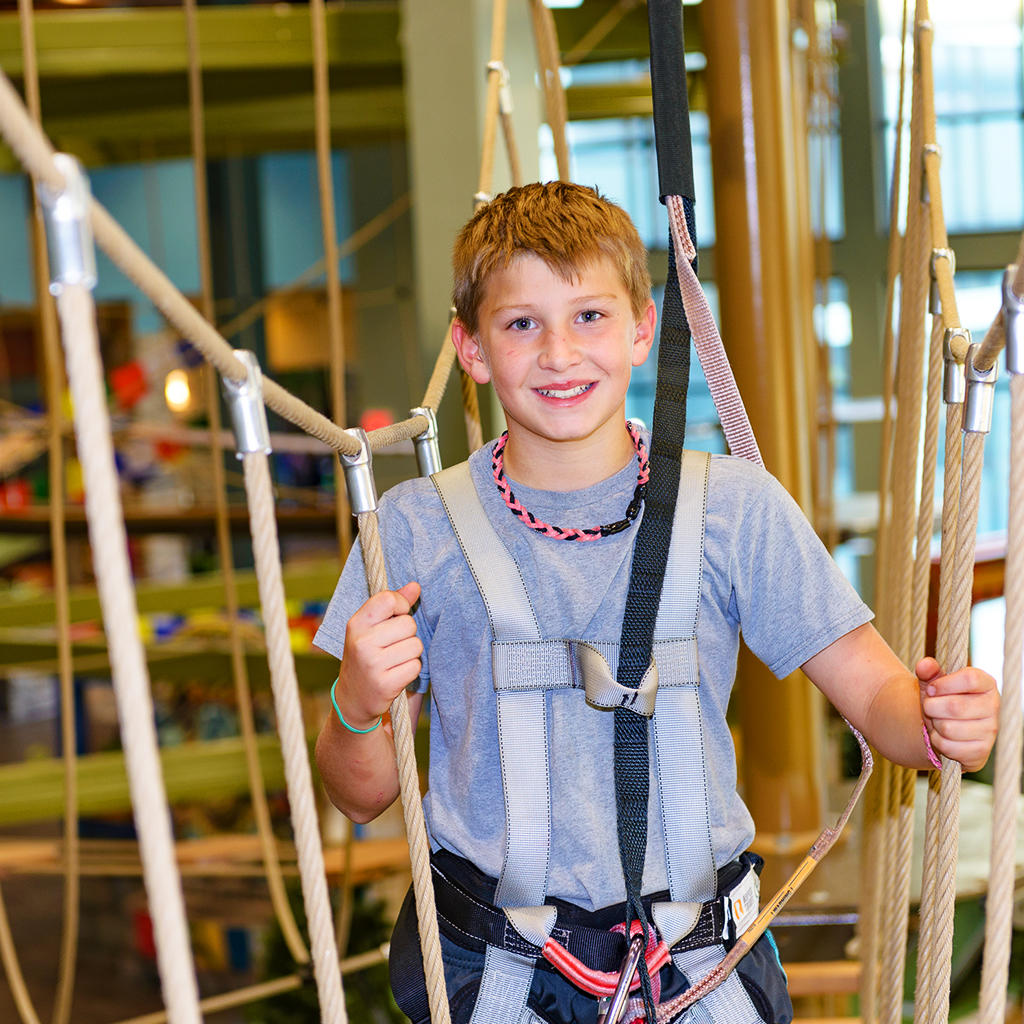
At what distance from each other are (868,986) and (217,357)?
1.00m

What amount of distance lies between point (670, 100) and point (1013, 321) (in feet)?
0.94

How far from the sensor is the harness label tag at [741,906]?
2.60 ft

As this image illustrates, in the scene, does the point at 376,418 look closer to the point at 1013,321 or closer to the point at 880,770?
the point at 880,770

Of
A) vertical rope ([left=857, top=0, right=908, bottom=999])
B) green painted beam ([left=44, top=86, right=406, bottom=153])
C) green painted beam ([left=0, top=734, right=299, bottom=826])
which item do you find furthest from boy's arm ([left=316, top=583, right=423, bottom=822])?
green painted beam ([left=44, top=86, right=406, bottom=153])

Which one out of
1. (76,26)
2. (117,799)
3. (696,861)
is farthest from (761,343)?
(117,799)

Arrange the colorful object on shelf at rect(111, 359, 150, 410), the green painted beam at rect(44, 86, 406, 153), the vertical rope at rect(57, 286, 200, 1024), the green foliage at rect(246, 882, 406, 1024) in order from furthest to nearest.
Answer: the colorful object on shelf at rect(111, 359, 150, 410) → the green painted beam at rect(44, 86, 406, 153) → the green foliage at rect(246, 882, 406, 1024) → the vertical rope at rect(57, 286, 200, 1024)

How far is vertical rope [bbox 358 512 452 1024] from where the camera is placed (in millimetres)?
714

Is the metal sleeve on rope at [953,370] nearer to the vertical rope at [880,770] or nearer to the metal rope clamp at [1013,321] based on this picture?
the metal rope clamp at [1013,321]

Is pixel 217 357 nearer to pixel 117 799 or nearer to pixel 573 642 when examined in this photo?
pixel 573 642

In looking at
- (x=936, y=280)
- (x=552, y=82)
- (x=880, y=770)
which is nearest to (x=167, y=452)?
(x=552, y=82)

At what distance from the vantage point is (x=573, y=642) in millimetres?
775

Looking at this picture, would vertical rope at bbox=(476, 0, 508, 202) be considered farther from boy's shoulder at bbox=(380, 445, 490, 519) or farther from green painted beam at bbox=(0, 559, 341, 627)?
green painted beam at bbox=(0, 559, 341, 627)

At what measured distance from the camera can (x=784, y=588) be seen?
31.3 inches

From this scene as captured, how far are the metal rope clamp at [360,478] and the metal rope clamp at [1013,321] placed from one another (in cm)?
37
